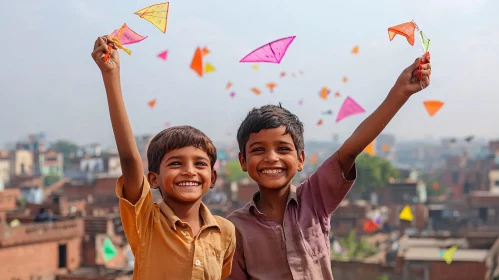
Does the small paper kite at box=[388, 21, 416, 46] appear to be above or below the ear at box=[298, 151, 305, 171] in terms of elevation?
above

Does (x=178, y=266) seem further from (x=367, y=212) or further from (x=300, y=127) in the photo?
(x=367, y=212)

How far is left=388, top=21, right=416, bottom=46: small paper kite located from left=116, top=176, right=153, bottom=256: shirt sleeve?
128 cm

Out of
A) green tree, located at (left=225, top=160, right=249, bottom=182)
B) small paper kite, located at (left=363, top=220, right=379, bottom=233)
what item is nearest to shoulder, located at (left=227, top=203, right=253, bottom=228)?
small paper kite, located at (left=363, top=220, right=379, bottom=233)

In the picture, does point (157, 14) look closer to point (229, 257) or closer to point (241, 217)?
point (241, 217)

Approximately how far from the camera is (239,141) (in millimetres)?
2900

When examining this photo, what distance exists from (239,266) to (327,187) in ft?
1.49

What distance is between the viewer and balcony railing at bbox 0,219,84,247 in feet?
58.6

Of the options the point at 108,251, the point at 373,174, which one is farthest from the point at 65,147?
the point at 108,251

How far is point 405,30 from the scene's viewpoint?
121 inches

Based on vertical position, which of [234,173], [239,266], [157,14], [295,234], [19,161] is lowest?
[234,173]

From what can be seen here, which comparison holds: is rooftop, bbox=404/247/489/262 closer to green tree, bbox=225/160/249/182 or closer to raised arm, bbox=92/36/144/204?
raised arm, bbox=92/36/144/204

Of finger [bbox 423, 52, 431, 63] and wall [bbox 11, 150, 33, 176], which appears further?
wall [bbox 11, 150, 33, 176]

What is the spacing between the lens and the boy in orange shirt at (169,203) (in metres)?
2.42

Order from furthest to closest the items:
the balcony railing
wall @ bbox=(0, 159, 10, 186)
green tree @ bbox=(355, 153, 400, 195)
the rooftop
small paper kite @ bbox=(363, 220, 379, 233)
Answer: wall @ bbox=(0, 159, 10, 186) → green tree @ bbox=(355, 153, 400, 195) → small paper kite @ bbox=(363, 220, 379, 233) → the balcony railing → the rooftop
